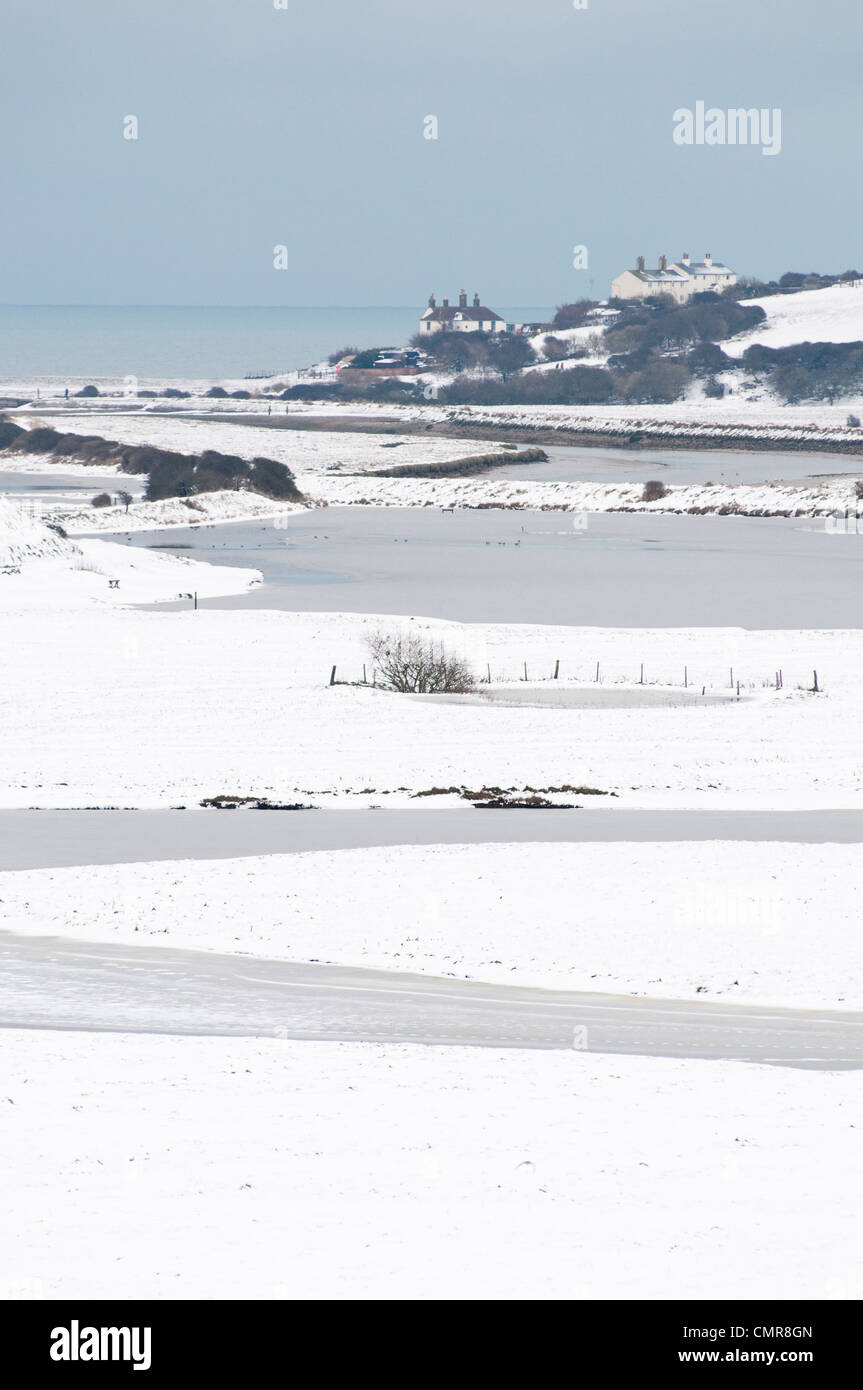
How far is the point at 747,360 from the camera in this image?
169 m

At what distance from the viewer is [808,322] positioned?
7298 inches

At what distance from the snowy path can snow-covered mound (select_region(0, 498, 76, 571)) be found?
1508 inches

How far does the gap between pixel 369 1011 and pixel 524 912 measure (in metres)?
3.97

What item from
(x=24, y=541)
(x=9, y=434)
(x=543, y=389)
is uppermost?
(x=543, y=389)

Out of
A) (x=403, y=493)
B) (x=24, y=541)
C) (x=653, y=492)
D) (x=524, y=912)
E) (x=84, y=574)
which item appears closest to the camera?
(x=524, y=912)

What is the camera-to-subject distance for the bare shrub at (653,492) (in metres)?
83.4

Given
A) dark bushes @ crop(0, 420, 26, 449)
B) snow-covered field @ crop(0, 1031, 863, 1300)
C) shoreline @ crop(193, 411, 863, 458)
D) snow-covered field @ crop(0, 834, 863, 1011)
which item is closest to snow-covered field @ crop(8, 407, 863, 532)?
dark bushes @ crop(0, 420, 26, 449)

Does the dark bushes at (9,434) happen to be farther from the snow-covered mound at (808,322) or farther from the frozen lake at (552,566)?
the snow-covered mound at (808,322)

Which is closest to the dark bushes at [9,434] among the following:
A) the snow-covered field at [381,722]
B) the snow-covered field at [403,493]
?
the snow-covered field at [403,493]

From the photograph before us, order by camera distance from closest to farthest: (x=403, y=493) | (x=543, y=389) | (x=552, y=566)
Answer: (x=552, y=566) < (x=403, y=493) < (x=543, y=389)

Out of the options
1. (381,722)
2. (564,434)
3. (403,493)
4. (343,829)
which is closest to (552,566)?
(381,722)

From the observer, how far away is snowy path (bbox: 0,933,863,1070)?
43.5ft

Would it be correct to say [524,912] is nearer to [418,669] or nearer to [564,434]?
[418,669]

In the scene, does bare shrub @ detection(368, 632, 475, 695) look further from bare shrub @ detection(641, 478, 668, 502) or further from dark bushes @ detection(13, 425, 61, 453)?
dark bushes @ detection(13, 425, 61, 453)
